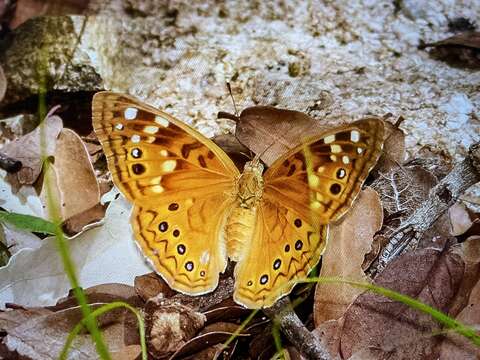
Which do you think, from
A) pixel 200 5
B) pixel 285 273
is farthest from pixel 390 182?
pixel 200 5

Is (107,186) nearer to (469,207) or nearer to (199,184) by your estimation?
(199,184)

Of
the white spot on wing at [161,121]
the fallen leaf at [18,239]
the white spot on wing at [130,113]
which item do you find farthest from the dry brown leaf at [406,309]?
the fallen leaf at [18,239]

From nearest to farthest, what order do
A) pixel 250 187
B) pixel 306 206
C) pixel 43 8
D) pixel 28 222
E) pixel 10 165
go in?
pixel 306 206 → pixel 250 187 → pixel 28 222 → pixel 10 165 → pixel 43 8

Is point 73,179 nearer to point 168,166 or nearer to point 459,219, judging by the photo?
point 168,166

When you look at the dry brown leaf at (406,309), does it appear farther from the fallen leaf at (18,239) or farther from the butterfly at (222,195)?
the fallen leaf at (18,239)

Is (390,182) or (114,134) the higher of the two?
(114,134)

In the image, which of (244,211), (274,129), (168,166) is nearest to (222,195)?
(244,211)
